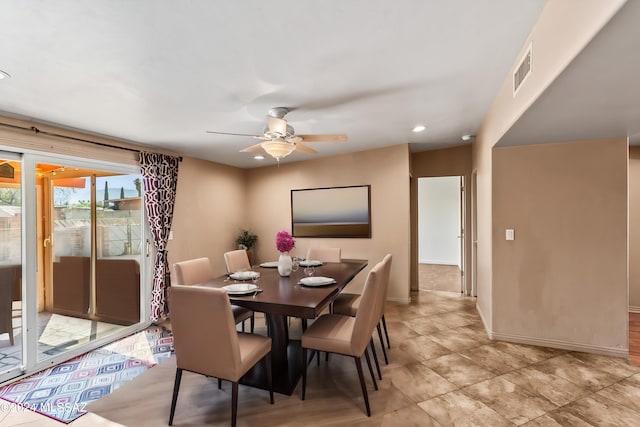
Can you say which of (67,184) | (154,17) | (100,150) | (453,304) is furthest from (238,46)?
(453,304)

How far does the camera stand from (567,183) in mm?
2934

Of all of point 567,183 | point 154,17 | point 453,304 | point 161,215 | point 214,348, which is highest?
point 154,17

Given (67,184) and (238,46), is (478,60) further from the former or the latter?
(67,184)

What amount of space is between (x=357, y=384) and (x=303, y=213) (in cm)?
322

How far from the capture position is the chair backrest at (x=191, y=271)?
286cm

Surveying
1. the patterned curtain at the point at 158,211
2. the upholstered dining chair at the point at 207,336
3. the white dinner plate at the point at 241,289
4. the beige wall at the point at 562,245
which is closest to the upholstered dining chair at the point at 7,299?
the patterned curtain at the point at 158,211

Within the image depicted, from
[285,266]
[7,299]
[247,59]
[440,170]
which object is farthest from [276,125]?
[440,170]

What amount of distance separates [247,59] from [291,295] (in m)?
1.65

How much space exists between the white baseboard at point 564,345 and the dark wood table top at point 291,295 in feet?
5.79

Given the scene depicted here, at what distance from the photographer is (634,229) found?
398 cm

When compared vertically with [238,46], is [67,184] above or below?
below

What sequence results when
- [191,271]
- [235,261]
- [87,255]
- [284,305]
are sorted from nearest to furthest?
[284,305] → [191,271] → [87,255] → [235,261]

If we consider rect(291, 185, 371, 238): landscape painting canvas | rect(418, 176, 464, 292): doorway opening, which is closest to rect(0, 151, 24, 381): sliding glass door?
rect(291, 185, 371, 238): landscape painting canvas

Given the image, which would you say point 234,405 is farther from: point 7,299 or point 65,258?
point 65,258
